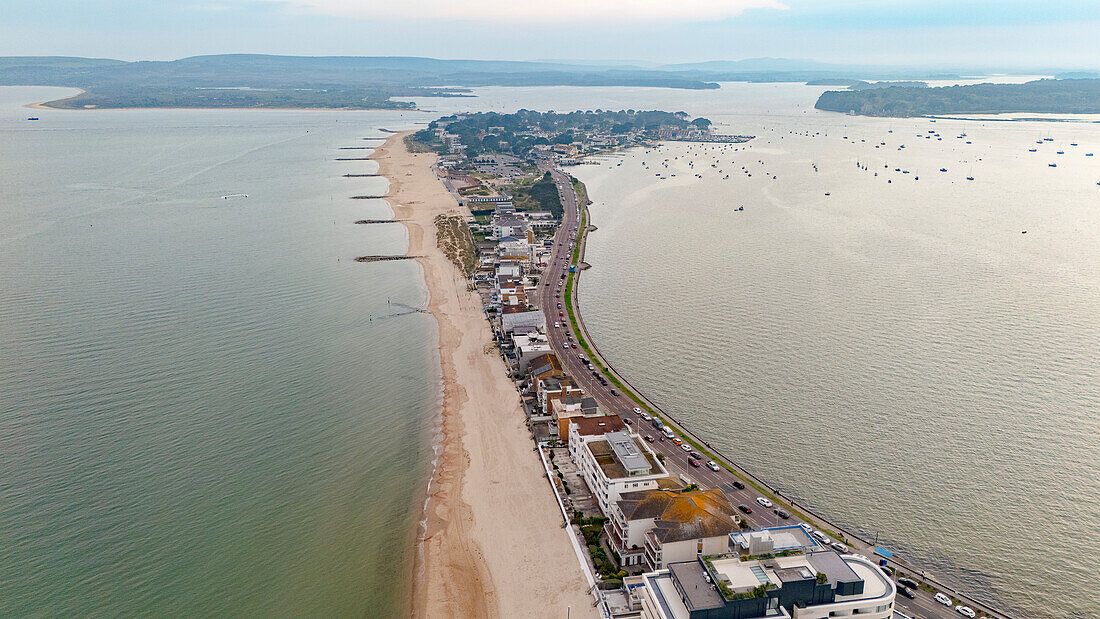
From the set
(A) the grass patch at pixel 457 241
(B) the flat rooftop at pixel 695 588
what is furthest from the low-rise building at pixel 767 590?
(A) the grass patch at pixel 457 241

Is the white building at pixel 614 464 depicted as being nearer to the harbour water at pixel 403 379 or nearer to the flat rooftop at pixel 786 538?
the flat rooftop at pixel 786 538

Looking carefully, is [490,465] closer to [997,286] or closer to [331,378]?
[331,378]

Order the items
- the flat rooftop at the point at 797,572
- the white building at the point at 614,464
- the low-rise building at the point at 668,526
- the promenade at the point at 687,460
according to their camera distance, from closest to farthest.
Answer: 1. the flat rooftop at the point at 797,572
2. the promenade at the point at 687,460
3. the low-rise building at the point at 668,526
4. the white building at the point at 614,464

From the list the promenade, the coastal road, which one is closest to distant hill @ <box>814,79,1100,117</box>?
the coastal road

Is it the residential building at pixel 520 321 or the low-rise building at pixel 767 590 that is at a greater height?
the residential building at pixel 520 321

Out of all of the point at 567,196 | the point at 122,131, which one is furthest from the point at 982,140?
the point at 122,131

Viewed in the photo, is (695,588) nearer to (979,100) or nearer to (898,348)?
(898,348)

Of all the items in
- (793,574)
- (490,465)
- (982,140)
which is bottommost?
(490,465)

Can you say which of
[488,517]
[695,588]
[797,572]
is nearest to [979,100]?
[488,517]
